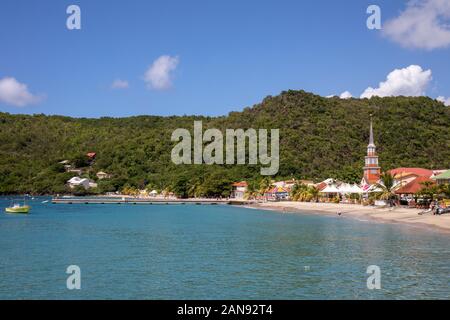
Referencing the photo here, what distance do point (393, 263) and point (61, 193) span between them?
13124 centimetres

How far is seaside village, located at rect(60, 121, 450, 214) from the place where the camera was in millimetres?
55875

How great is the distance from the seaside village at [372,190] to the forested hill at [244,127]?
4.64m

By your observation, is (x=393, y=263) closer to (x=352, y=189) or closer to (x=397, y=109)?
(x=352, y=189)

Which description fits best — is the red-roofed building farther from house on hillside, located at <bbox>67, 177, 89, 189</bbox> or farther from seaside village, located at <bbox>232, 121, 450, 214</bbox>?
seaside village, located at <bbox>232, 121, 450, 214</bbox>

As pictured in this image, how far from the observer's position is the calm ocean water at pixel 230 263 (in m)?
20.2

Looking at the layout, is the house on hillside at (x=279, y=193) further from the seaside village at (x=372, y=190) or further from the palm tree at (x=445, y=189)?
the palm tree at (x=445, y=189)

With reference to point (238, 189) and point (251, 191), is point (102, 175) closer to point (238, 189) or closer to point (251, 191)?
point (238, 189)

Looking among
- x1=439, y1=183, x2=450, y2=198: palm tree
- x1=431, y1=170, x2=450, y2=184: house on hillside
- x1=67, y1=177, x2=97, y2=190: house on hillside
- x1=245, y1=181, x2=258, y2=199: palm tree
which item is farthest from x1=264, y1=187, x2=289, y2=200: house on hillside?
x1=67, y1=177, x2=97, y2=190: house on hillside

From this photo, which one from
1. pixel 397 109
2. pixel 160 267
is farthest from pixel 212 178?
pixel 160 267

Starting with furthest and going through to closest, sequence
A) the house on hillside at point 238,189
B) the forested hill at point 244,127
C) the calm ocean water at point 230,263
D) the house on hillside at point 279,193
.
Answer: the forested hill at point 244,127 → the house on hillside at point 238,189 → the house on hillside at point 279,193 → the calm ocean water at point 230,263

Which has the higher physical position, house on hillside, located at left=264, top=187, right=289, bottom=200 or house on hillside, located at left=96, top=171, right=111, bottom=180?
house on hillside, located at left=96, top=171, right=111, bottom=180

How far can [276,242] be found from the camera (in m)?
34.8

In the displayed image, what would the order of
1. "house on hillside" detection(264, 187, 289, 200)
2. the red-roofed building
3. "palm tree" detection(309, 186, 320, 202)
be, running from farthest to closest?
the red-roofed building → "house on hillside" detection(264, 187, 289, 200) → "palm tree" detection(309, 186, 320, 202)

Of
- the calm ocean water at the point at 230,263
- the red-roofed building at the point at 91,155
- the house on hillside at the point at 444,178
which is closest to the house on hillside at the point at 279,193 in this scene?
the house on hillside at the point at 444,178
